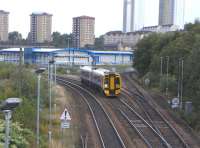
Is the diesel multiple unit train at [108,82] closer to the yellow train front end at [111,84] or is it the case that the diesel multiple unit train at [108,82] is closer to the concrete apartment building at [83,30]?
the yellow train front end at [111,84]

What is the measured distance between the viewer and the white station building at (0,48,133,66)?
293 ft

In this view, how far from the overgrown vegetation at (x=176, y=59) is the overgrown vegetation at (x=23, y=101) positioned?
385 inches

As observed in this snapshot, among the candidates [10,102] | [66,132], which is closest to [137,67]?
[66,132]

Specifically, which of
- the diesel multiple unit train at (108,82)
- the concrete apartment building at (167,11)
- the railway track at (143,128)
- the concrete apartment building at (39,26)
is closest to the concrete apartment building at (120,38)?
the concrete apartment building at (167,11)

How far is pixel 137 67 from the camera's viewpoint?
60.6 meters

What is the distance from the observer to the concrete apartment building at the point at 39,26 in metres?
154

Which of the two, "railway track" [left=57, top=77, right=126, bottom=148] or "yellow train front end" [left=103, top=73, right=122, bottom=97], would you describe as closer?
"railway track" [left=57, top=77, right=126, bottom=148]

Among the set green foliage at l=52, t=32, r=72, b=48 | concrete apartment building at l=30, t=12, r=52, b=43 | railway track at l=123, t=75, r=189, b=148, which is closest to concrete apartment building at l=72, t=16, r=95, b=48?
green foliage at l=52, t=32, r=72, b=48

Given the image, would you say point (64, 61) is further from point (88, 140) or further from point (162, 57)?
point (88, 140)

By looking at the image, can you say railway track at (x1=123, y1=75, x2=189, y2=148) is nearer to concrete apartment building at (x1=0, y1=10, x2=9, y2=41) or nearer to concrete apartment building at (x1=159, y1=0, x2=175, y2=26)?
concrete apartment building at (x1=0, y1=10, x2=9, y2=41)

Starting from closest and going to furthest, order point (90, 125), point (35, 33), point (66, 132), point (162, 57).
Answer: point (66, 132), point (90, 125), point (162, 57), point (35, 33)

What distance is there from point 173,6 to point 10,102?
177980 millimetres

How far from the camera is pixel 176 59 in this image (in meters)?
45.4

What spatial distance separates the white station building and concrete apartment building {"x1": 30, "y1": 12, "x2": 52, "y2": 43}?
52481mm
